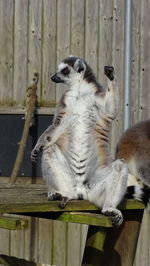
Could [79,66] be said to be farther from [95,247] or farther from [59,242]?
[59,242]

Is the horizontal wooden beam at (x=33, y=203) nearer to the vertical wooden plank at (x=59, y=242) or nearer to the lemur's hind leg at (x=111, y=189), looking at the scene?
the lemur's hind leg at (x=111, y=189)

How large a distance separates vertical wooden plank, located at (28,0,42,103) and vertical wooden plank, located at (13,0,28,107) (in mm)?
52

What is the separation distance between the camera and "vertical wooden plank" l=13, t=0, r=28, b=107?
31.8ft

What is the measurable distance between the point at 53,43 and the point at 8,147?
1437mm

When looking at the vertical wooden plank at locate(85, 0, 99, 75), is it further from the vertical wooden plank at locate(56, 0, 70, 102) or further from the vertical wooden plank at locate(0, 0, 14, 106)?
the vertical wooden plank at locate(0, 0, 14, 106)

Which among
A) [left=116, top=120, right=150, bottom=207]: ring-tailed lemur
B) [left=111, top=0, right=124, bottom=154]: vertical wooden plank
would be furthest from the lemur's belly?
[left=111, top=0, right=124, bottom=154]: vertical wooden plank

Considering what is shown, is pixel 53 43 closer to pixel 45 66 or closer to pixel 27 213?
pixel 45 66

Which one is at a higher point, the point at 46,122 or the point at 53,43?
the point at 53,43

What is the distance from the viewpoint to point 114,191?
20.2ft

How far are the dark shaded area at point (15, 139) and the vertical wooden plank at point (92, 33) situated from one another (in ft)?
2.92

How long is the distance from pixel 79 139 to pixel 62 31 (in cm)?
346

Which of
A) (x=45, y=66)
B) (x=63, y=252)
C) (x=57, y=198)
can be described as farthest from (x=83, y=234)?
(x=57, y=198)

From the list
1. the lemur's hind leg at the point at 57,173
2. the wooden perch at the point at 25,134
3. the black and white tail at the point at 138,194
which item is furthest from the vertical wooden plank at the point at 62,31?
the lemur's hind leg at the point at 57,173

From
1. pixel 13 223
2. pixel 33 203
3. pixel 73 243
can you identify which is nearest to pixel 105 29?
pixel 73 243
